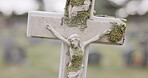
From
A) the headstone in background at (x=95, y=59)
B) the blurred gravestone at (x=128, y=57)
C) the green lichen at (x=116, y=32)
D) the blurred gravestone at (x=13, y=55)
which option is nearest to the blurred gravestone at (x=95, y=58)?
the headstone in background at (x=95, y=59)

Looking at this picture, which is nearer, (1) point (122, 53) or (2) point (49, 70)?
(2) point (49, 70)

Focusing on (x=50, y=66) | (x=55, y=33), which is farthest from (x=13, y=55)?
(x=55, y=33)

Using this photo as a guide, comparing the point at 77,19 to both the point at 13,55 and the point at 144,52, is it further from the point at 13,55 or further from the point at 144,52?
the point at 144,52

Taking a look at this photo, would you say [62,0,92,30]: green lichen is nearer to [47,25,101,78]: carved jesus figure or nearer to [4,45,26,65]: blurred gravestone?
[47,25,101,78]: carved jesus figure

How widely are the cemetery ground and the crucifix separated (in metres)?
4.59

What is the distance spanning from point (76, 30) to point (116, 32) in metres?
0.30

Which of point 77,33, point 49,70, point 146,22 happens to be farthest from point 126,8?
point 77,33

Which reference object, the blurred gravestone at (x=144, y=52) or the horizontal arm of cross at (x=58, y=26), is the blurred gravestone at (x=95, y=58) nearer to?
the blurred gravestone at (x=144, y=52)

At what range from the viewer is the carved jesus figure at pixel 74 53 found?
272 cm

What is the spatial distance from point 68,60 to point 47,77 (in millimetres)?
4547

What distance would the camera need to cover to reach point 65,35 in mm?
2775

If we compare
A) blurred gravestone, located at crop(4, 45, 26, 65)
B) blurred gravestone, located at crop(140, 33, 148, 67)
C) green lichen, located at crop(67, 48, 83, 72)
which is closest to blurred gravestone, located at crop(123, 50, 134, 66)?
blurred gravestone, located at crop(140, 33, 148, 67)

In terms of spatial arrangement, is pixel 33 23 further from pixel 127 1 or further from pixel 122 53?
pixel 127 1

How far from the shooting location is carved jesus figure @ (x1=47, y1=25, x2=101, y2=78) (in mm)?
2717
